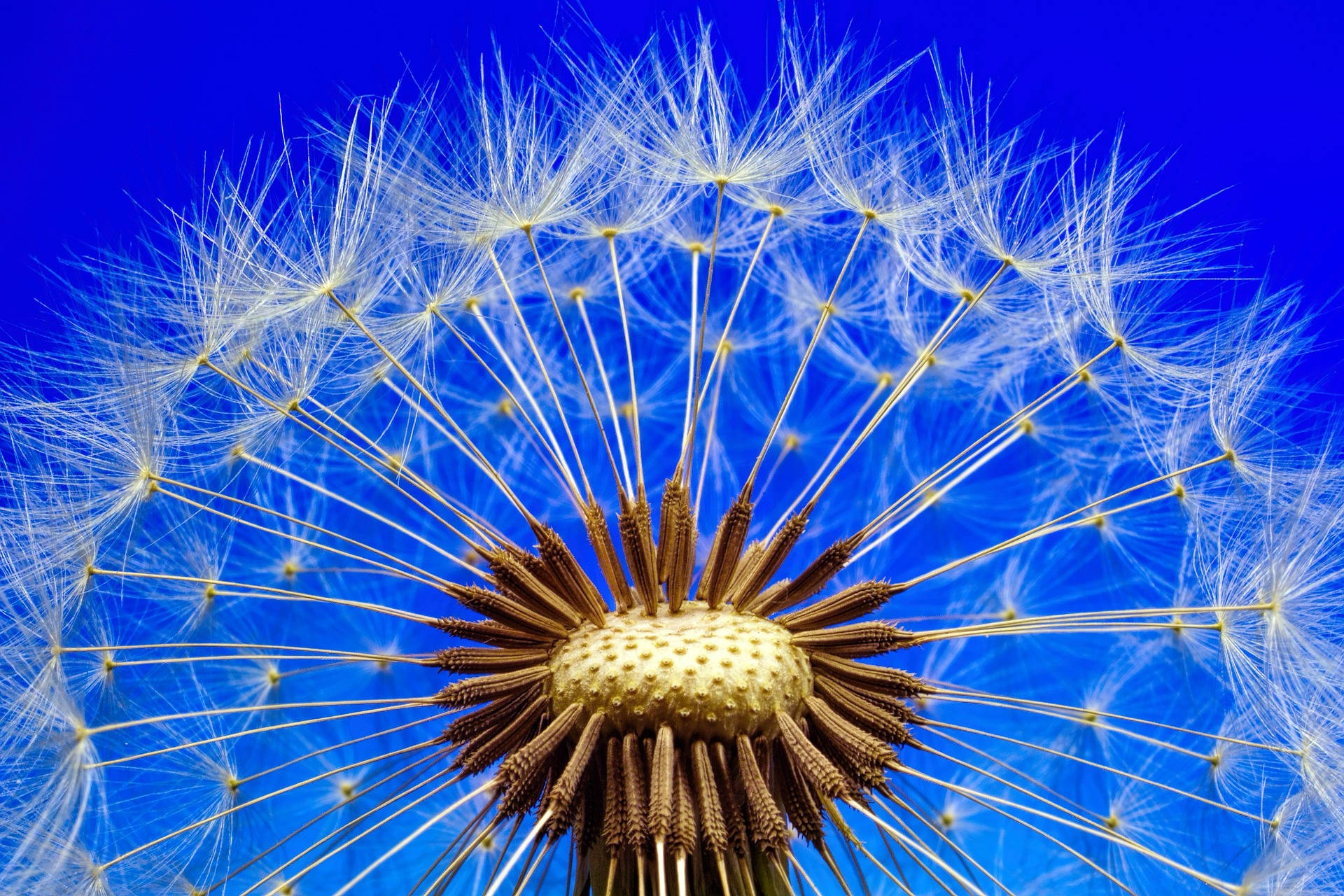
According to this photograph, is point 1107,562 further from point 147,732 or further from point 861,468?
point 147,732

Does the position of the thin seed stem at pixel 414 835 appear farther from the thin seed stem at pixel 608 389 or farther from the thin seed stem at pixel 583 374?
the thin seed stem at pixel 608 389

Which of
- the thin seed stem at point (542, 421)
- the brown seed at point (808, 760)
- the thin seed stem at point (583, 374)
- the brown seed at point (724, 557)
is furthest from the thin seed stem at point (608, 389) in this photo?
the brown seed at point (808, 760)

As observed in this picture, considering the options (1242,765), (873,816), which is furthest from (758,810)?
(1242,765)

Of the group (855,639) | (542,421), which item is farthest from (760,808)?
(542,421)

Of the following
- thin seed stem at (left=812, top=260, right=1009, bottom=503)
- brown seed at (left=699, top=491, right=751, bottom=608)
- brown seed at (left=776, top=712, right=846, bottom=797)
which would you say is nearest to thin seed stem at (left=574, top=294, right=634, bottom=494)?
→ brown seed at (left=699, top=491, right=751, bottom=608)

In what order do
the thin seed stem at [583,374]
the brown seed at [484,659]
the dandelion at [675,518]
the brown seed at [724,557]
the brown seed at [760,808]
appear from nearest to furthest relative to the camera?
the brown seed at [760,808], the dandelion at [675,518], the brown seed at [484,659], the brown seed at [724,557], the thin seed stem at [583,374]
